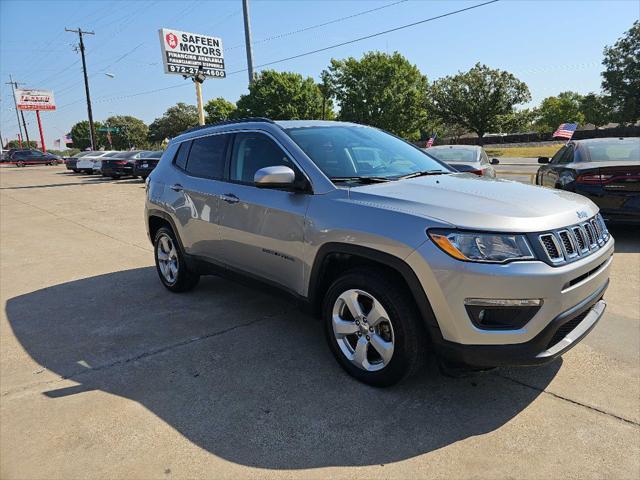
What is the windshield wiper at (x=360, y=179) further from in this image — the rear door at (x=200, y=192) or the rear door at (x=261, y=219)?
the rear door at (x=200, y=192)

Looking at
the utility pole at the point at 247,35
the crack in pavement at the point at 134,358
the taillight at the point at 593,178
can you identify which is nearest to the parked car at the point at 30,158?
the utility pole at the point at 247,35

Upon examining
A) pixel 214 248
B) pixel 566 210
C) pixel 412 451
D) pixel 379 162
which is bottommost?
pixel 412 451

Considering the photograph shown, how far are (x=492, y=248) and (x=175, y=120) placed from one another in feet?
372

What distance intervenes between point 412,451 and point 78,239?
7.89 m

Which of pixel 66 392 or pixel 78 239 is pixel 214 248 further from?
pixel 78 239

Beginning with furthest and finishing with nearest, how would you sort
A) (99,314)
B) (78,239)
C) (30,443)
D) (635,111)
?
(635,111) → (78,239) → (99,314) → (30,443)

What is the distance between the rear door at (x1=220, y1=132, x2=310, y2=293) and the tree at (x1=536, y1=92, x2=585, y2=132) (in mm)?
105354

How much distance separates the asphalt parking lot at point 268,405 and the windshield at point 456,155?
4.80 metres

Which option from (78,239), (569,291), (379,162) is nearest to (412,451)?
(569,291)

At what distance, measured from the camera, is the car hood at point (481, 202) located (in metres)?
2.47

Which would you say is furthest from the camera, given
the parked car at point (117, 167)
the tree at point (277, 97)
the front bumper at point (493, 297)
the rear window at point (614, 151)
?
the tree at point (277, 97)

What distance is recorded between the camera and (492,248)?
241 cm

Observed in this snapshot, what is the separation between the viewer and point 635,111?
52688 millimetres

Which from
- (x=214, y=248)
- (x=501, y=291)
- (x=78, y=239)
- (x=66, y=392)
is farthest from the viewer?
(x=78, y=239)
